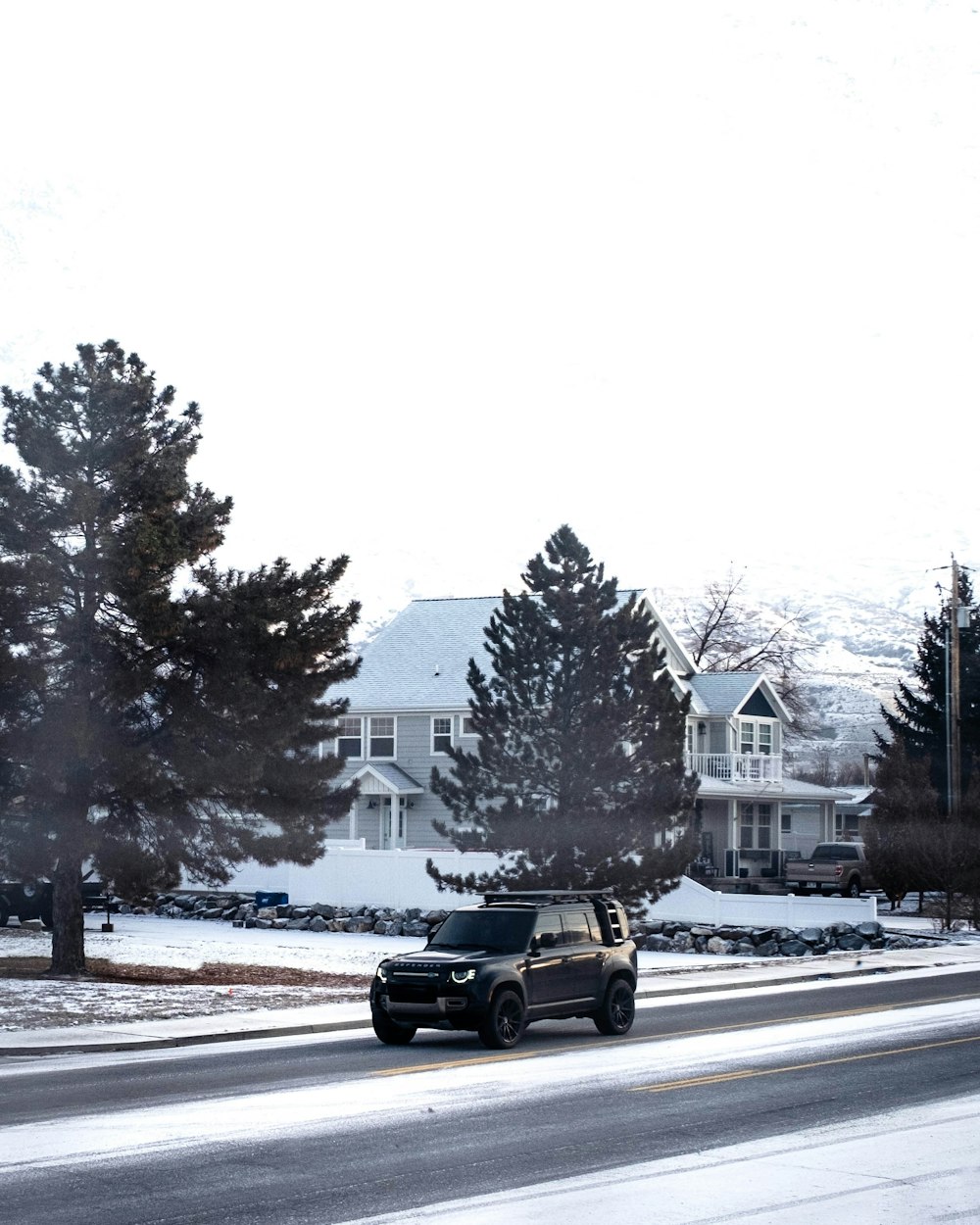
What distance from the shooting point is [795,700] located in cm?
8775

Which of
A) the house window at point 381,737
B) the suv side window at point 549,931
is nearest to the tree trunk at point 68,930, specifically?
the suv side window at point 549,931

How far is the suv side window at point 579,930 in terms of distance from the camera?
2017 cm

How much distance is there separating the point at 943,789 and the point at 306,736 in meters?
38.3

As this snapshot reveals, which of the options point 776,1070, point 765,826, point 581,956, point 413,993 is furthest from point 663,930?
point 776,1070

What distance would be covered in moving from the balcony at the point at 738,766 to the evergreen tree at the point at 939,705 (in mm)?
4210

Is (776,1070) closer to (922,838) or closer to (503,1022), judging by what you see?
(503,1022)

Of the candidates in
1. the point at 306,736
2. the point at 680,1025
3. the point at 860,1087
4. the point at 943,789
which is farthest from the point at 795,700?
the point at 860,1087

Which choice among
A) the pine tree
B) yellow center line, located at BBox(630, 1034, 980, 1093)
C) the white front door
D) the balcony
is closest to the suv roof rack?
yellow center line, located at BBox(630, 1034, 980, 1093)

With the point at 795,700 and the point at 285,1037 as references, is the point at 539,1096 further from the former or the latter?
the point at 795,700

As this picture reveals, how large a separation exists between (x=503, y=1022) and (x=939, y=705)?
48800 millimetres

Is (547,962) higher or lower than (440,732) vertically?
lower

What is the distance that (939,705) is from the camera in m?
64.2

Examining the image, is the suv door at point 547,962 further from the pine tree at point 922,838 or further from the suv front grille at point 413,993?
the pine tree at point 922,838

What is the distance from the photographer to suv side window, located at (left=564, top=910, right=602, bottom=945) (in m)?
20.2
